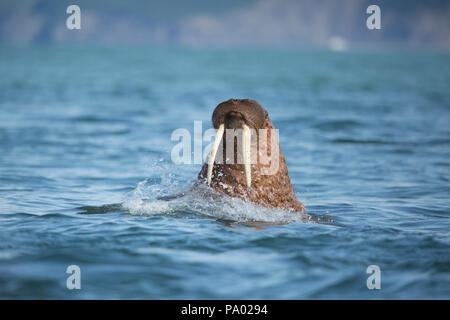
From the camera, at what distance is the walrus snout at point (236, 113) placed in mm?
6291

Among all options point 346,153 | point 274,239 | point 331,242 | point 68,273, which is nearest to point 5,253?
point 68,273

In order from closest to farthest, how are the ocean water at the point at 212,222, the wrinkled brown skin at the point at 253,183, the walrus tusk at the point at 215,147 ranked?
1. the ocean water at the point at 212,222
2. the walrus tusk at the point at 215,147
3. the wrinkled brown skin at the point at 253,183

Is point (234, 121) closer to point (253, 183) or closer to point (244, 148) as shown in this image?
point (244, 148)

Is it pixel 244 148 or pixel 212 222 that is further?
pixel 212 222

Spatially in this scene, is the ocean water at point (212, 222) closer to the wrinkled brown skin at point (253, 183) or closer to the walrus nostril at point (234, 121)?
the wrinkled brown skin at point (253, 183)

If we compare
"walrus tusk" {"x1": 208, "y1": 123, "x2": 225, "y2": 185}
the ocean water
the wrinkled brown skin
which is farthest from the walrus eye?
the ocean water

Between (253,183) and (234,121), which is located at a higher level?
(234,121)

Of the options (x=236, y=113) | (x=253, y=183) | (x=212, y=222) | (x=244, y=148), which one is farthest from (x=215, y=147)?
(x=212, y=222)

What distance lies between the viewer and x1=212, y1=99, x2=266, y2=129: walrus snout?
629 centimetres

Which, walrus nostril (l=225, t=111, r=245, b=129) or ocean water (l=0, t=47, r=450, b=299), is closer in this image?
ocean water (l=0, t=47, r=450, b=299)

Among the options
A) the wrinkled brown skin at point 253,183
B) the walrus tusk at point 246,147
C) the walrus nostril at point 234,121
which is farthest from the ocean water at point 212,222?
the walrus nostril at point 234,121

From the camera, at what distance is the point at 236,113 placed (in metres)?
6.31

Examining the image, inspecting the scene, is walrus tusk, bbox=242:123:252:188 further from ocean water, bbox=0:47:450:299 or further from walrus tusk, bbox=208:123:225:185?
ocean water, bbox=0:47:450:299
